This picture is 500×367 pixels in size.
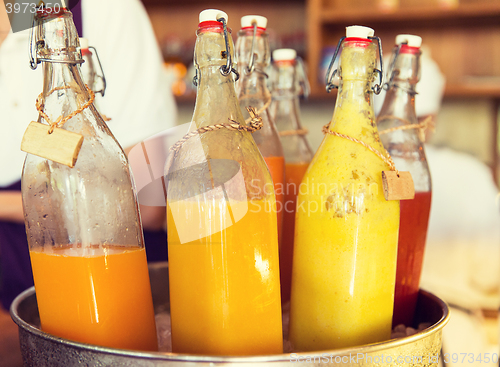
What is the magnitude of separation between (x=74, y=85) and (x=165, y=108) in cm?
70

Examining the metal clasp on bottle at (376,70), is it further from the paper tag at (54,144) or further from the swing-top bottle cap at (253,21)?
the paper tag at (54,144)

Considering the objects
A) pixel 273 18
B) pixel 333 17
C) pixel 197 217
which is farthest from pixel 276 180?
pixel 273 18

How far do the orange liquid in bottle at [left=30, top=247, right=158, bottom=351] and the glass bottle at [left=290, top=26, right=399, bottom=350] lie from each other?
0.47 feet

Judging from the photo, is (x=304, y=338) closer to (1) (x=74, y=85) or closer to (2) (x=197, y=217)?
(2) (x=197, y=217)

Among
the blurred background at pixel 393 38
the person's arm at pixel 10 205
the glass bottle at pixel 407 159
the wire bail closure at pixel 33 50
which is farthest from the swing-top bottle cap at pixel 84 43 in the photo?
the blurred background at pixel 393 38

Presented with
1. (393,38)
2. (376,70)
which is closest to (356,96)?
(376,70)

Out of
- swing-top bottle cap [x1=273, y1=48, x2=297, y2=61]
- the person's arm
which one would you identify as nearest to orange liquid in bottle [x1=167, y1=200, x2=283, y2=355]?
swing-top bottle cap [x1=273, y1=48, x2=297, y2=61]

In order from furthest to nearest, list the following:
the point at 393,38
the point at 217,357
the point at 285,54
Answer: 1. the point at 393,38
2. the point at 285,54
3. the point at 217,357

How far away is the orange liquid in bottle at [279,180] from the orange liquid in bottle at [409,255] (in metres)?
0.12

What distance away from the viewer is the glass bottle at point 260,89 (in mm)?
412

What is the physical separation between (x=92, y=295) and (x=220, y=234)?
0.11 meters

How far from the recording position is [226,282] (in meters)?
0.32

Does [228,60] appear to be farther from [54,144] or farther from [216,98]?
[54,144]

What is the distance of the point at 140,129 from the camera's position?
39.0 inches
